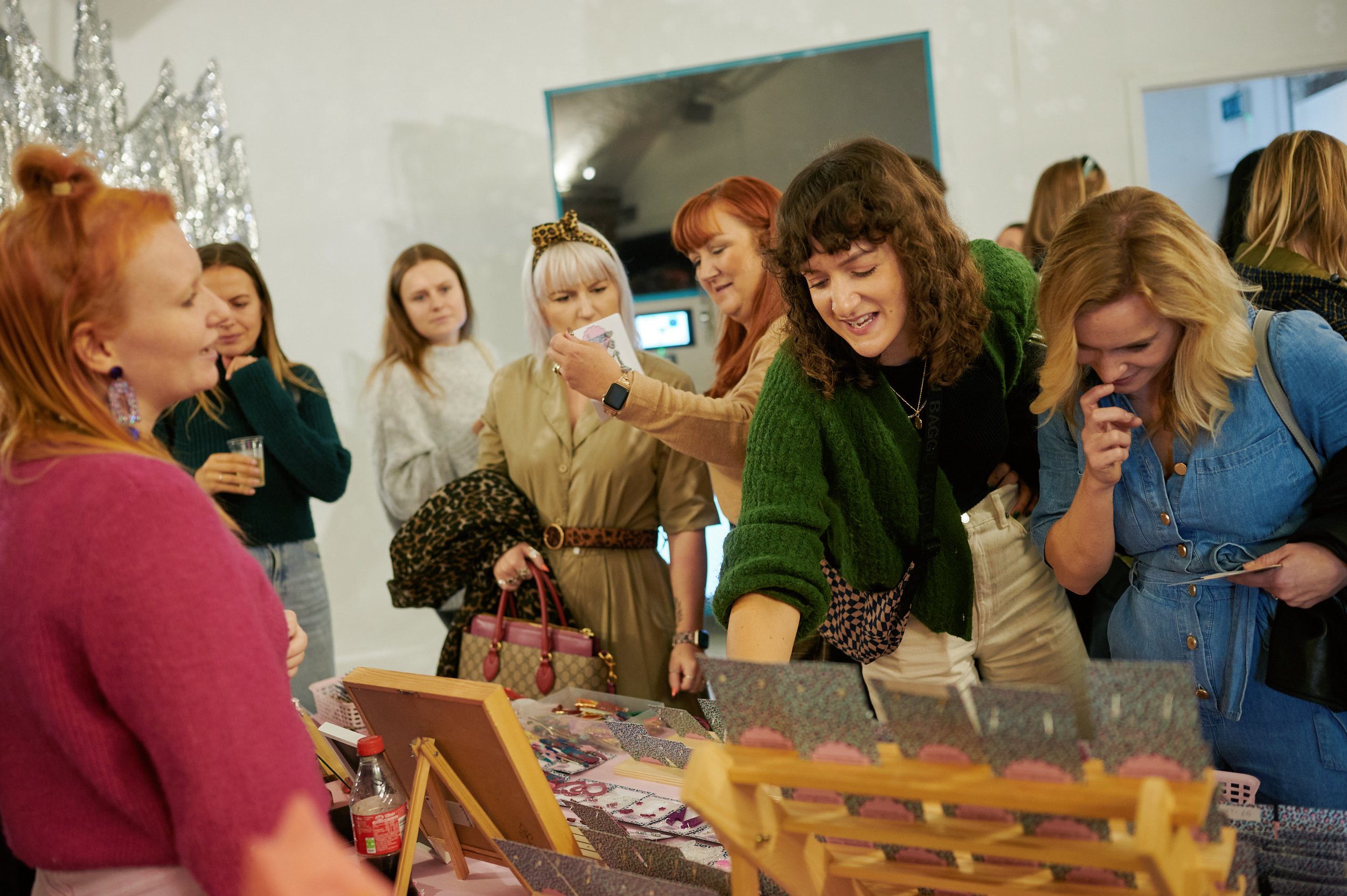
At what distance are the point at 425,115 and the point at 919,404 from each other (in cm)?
427

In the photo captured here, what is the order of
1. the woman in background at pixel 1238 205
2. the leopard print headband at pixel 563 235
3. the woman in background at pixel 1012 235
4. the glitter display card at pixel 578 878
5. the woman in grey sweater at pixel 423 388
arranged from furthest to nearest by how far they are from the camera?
1. the woman in background at pixel 1012 235
2. the woman in grey sweater at pixel 423 388
3. the woman in background at pixel 1238 205
4. the leopard print headband at pixel 563 235
5. the glitter display card at pixel 578 878

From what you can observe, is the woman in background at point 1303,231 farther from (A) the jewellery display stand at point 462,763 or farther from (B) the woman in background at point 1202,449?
(A) the jewellery display stand at point 462,763

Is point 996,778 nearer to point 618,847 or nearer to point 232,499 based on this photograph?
point 618,847

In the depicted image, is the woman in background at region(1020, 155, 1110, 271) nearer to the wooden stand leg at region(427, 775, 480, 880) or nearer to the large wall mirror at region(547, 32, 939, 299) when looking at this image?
the large wall mirror at region(547, 32, 939, 299)

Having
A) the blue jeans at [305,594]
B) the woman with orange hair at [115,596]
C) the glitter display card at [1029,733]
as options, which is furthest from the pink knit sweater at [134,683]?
the blue jeans at [305,594]

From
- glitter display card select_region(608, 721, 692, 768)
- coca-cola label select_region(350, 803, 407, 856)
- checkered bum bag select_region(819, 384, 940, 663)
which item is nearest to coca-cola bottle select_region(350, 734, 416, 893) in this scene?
coca-cola label select_region(350, 803, 407, 856)

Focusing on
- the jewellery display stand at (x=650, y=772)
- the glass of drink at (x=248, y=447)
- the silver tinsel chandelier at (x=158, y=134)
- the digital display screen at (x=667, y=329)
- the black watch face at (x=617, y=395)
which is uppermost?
the silver tinsel chandelier at (x=158, y=134)

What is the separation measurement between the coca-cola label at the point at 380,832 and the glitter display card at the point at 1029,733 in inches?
33.0

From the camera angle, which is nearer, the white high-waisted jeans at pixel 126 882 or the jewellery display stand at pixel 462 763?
the white high-waisted jeans at pixel 126 882

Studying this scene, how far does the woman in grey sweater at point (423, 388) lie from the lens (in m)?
3.46

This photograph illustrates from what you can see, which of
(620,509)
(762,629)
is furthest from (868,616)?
(620,509)

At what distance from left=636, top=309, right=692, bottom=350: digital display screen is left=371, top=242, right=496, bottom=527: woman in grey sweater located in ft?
5.00

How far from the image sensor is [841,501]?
1.59 m

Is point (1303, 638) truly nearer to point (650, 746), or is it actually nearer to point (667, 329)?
point (650, 746)
